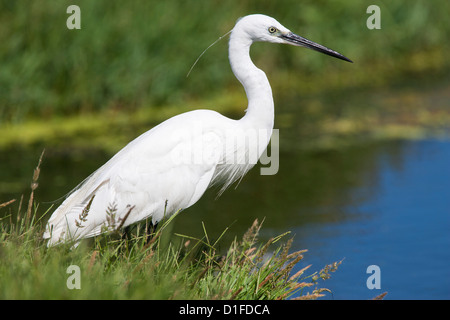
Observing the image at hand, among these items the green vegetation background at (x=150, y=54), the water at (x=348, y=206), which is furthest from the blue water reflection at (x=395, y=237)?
the green vegetation background at (x=150, y=54)

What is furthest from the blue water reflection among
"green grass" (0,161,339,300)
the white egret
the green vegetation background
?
the green vegetation background

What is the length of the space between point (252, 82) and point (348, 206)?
2.56 metres

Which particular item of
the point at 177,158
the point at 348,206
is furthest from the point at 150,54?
the point at 177,158

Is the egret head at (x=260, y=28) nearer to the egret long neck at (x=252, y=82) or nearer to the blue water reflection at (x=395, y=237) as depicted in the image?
the egret long neck at (x=252, y=82)

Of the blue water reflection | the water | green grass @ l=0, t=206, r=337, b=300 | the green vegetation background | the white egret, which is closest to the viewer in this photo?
green grass @ l=0, t=206, r=337, b=300

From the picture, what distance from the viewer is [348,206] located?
258 inches

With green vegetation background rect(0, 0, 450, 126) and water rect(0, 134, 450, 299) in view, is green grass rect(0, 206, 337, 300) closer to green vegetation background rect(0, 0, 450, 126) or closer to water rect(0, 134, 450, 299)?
water rect(0, 134, 450, 299)

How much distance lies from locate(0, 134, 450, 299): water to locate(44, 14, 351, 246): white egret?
1.79 ft

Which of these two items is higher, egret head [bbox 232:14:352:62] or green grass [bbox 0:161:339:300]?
egret head [bbox 232:14:352:62]

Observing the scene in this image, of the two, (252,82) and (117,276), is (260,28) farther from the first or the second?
(117,276)

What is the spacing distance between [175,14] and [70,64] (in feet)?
4.98

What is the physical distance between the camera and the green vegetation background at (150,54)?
802 centimetres

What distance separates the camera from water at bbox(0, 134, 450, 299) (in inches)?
206

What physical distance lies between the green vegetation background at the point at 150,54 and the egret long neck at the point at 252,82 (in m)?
4.00
